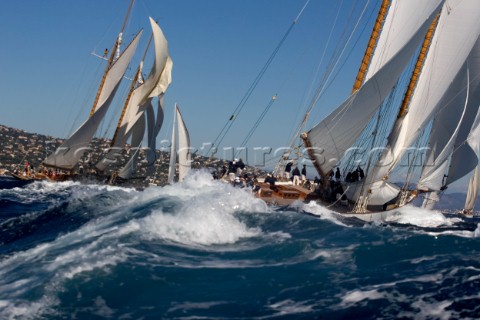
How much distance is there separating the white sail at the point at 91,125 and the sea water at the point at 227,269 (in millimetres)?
32270

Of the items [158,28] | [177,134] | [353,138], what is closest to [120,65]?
[158,28]

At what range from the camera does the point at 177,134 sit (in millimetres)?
45938

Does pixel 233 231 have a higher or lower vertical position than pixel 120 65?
lower

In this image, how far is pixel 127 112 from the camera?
5241 cm

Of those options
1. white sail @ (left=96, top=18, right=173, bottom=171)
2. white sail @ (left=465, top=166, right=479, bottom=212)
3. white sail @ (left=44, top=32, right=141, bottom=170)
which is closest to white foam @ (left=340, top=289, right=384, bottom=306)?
white sail @ (left=44, top=32, right=141, bottom=170)

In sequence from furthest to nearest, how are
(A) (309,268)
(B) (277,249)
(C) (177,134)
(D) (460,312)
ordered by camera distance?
(C) (177,134) < (B) (277,249) < (A) (309,268) < (D) (460,312)

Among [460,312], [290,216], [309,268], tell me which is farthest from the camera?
[290,216]

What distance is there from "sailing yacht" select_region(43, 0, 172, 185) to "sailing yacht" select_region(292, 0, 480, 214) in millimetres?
26774

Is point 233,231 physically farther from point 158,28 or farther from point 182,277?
point 158,28

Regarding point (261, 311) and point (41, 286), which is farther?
point (41, 286)

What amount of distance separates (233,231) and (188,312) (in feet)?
21.3

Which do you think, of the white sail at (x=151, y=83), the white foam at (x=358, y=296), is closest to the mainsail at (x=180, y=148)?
the white sail at (x=151, y=83)

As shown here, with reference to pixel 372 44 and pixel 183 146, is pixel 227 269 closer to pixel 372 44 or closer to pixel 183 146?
pixel 372 44

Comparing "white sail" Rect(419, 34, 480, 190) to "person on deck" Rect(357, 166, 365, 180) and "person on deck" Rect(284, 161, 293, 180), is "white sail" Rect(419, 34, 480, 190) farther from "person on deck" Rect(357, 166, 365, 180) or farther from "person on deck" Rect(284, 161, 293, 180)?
"person on deck" Rect(284, 161, 293, 180)
